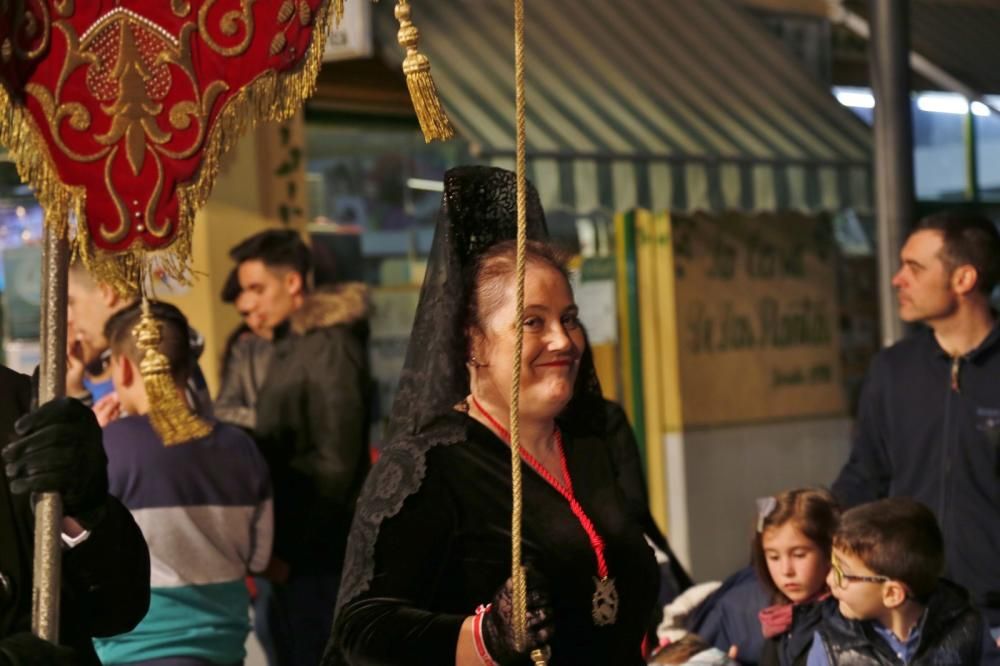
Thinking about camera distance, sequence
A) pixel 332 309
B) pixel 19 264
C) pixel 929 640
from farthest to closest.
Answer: pixel 19 264
pixel 332 309
pixel 929 640

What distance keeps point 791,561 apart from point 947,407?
0.88 meters

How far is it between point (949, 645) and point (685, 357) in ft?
18.0

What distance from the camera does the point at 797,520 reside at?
5332mm

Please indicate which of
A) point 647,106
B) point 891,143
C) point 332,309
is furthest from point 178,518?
point 647,106

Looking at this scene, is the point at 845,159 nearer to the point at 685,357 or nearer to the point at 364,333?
the point at 685,357

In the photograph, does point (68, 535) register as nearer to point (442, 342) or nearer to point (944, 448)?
point (442, 342)

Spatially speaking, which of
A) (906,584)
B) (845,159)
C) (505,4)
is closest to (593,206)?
(505,4)

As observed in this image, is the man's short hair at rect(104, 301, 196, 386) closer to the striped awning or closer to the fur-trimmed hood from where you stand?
the fur-trimmed hood

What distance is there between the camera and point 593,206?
869 centimetres

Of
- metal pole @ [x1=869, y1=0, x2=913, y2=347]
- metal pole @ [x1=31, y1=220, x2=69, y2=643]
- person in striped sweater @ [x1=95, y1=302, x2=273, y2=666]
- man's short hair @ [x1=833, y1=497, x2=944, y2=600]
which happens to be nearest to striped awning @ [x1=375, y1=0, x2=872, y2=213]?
metal pole @ [x1=869, y1=0, x2=913, y2=347]

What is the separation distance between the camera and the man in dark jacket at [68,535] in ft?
9.88

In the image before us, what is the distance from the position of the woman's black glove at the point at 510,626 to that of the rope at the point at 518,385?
1cm

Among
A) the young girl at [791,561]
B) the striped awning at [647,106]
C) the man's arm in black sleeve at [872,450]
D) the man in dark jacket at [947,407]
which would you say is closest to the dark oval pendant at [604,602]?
the young girl at [791,561]

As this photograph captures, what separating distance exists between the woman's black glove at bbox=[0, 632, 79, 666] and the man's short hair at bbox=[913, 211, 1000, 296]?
12.1 ft
